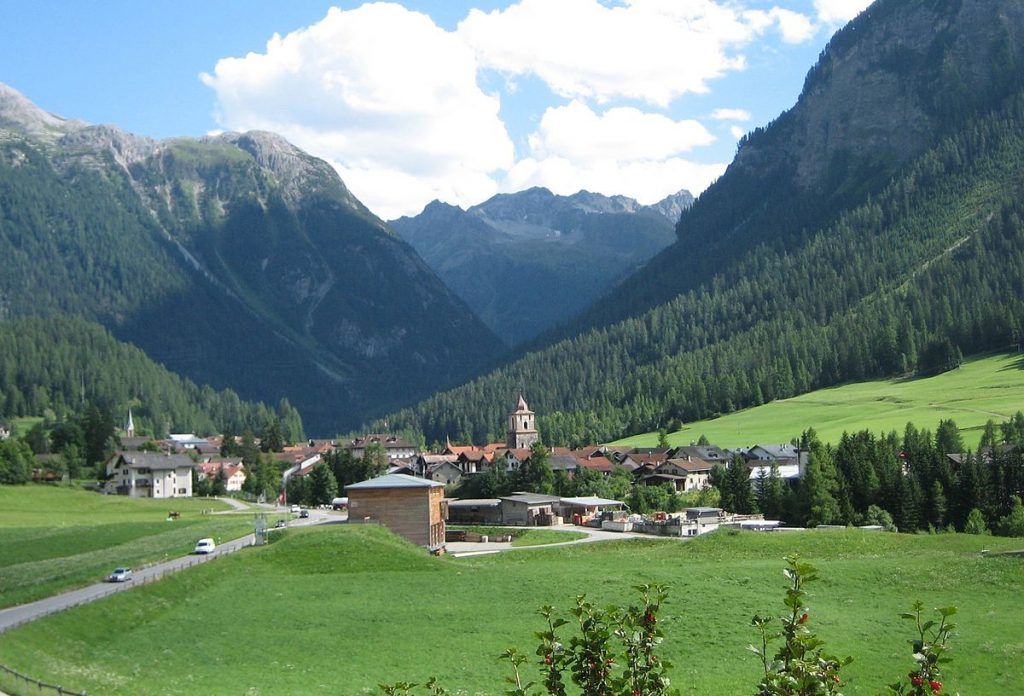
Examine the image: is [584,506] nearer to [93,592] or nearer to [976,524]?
[976,524]

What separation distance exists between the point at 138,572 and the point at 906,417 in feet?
391

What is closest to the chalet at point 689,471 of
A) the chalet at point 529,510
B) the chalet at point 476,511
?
the chalet at point 529,510

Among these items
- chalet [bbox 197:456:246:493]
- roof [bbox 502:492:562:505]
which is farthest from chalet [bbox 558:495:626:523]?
chalet [bbox 197:456:246:493]

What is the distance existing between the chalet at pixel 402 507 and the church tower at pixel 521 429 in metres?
89.1

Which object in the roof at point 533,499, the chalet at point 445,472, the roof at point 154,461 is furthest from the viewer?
the chalet at point 445,472

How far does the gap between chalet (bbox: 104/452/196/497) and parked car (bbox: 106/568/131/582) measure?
82.8 meters

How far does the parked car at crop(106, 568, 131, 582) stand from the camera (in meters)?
52.8

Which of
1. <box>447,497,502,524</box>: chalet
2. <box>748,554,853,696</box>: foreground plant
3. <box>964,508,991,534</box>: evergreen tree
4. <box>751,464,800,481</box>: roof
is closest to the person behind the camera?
<box>748,554,853,696</box>: foreground plant

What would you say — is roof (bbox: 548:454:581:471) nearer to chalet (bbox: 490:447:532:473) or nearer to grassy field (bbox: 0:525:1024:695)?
chalet (bbox: 490:447:532:473)

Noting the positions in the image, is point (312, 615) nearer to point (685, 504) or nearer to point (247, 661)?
point (247, 661)

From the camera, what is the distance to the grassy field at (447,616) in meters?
37.5

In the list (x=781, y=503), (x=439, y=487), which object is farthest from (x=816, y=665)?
(x=781, y=503)

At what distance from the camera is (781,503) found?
103 metres

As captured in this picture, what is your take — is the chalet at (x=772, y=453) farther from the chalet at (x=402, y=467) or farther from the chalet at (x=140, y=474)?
the chalet at (x=140, y=474)
